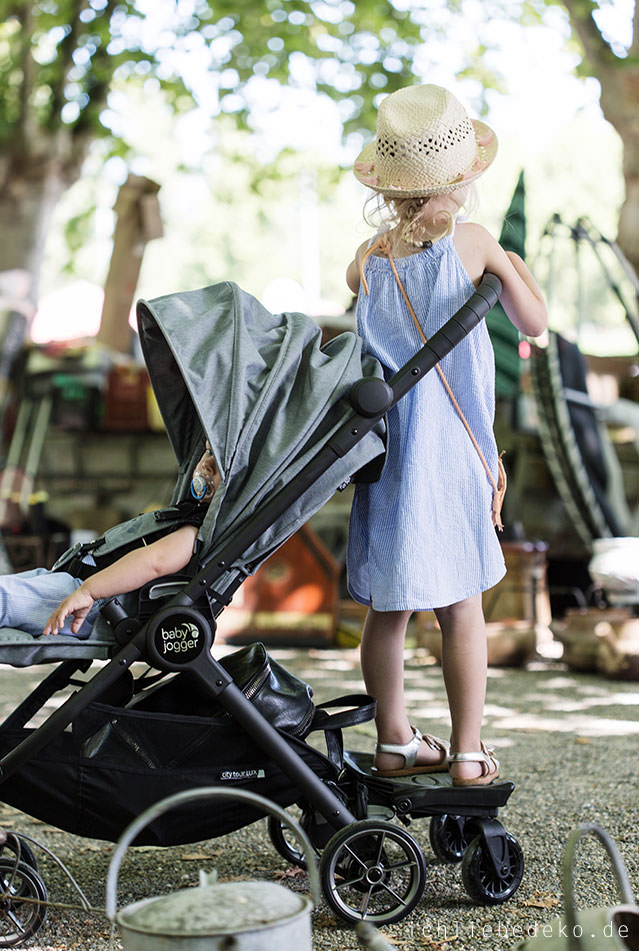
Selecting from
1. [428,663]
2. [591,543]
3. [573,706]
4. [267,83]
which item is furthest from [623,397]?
[267,83]

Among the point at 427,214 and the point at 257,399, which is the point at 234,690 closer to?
the point at 257,399

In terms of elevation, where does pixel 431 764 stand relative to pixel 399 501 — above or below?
below

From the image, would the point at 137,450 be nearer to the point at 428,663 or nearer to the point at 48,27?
the point at 428,663

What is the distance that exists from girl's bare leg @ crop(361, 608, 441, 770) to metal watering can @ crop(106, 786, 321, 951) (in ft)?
3.24

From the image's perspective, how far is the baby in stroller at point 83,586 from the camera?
2172 millimetres

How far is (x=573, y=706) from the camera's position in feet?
16.7

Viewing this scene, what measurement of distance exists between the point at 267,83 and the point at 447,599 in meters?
10.4

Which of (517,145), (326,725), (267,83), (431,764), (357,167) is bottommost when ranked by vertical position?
(431,764)

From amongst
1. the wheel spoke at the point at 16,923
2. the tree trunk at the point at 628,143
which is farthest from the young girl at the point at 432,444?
the tree trunk at the point at 628,143

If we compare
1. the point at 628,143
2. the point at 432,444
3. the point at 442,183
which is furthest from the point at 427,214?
the point at 628,143

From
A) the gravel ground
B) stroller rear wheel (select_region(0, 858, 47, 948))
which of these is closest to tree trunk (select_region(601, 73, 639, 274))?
the gravel ground

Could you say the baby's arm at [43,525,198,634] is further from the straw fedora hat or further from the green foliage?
the green foliage

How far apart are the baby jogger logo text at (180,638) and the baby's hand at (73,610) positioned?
0.16 meters

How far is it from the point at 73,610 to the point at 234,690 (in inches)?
14.7
